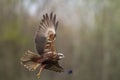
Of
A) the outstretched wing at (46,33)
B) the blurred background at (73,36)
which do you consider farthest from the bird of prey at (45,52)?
the blurred background at (73,36)

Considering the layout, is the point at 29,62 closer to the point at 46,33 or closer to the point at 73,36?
the point at 46,33

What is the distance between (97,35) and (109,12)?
1744mm

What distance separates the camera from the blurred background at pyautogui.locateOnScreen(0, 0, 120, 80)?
77.8 feet

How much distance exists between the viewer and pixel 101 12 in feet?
100

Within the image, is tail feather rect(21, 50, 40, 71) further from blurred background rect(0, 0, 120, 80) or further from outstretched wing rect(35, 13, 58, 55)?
blurred background rect(0, 0, 120, 80)

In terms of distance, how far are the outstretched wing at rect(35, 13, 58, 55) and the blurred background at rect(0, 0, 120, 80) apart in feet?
52.0

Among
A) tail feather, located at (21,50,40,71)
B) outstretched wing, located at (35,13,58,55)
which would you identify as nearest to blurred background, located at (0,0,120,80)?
outstretched wing, located at (35,13,58,55)

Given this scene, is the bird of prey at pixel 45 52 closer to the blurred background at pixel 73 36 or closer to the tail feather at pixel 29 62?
the tail feather at pixel 29 62

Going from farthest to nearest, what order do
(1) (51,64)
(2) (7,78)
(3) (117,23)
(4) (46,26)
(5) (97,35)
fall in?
(5) (97,35), (3) (117,23), (2) (7,78), (4) (46,26), (1) (51,64)

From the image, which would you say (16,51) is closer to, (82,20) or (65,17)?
(65,17)

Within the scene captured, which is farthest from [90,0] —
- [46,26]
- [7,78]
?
[46,26]

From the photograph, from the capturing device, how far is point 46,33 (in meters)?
3.67

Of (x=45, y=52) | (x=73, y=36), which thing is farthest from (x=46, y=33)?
(x=73, y=36)

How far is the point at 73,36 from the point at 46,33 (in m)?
31.0
